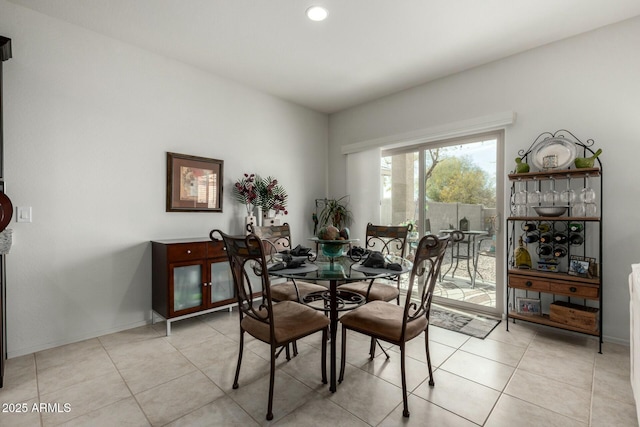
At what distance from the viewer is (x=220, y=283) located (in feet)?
10.7

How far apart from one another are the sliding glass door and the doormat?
0.76 feet

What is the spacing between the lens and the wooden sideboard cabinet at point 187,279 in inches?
113

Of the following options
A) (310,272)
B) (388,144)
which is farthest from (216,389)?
(388,144)

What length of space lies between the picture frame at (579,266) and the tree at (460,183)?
94 centimetres

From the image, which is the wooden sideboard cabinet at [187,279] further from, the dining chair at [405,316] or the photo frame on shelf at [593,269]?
the photo frame on shelf at [593,269]

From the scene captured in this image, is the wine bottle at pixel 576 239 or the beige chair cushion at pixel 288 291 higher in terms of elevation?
the wine bottle at pixel 576 239

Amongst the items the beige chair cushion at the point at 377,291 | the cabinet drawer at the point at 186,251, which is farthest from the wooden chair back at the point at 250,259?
the cabinet drawer at the point at 186,251

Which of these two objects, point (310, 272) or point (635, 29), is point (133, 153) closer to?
point (310, 272)

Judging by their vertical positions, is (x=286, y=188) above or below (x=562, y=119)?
below

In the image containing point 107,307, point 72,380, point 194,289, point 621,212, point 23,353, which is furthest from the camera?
point 194,289

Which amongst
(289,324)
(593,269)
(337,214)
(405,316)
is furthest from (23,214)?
(593,269)

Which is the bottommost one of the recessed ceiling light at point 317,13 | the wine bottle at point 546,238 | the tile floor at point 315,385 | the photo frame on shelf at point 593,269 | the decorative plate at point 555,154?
the tile floor at point 315,385

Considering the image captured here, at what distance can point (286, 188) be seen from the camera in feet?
14.4

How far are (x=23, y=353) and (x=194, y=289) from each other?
135 cm
